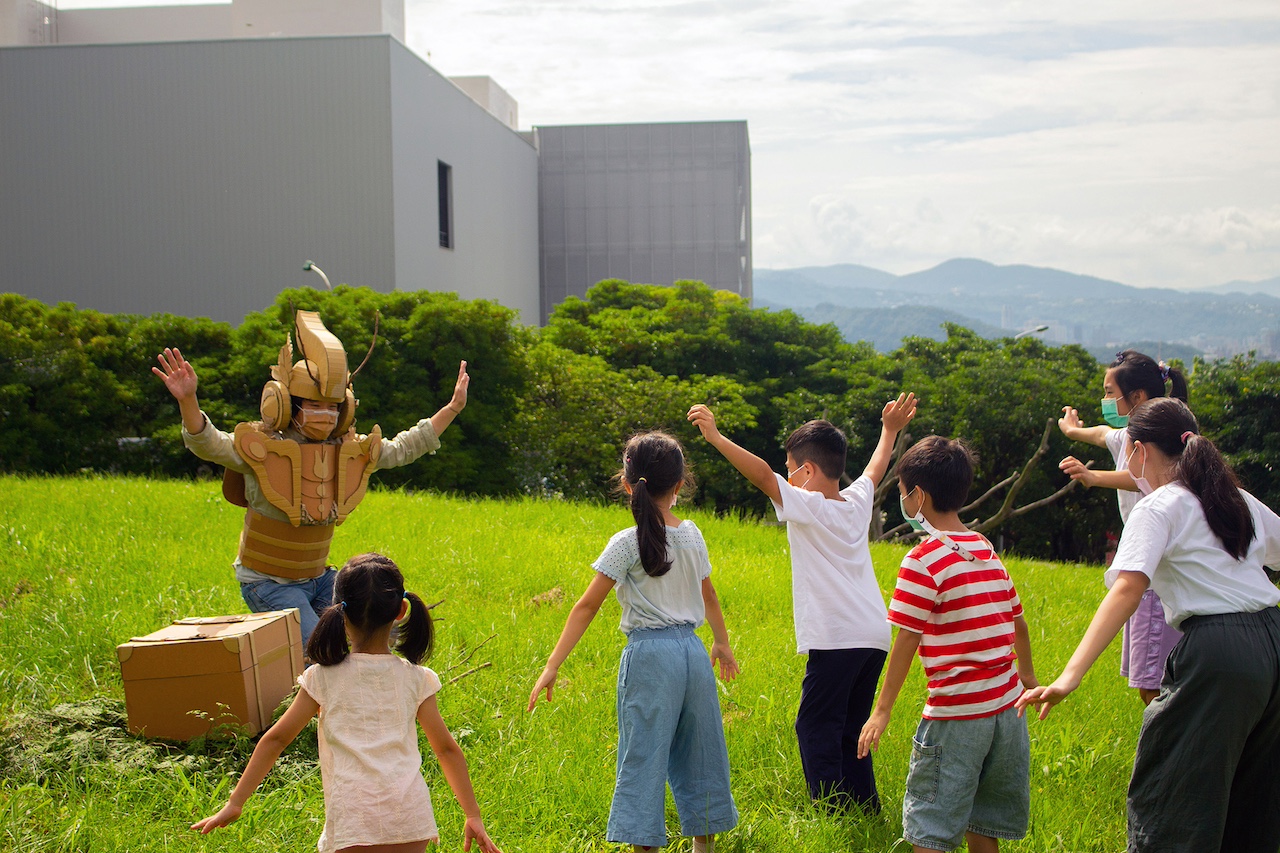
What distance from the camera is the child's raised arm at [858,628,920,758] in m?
3.43

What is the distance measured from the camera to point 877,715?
344 cm

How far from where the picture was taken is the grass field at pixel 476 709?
419 centimetres

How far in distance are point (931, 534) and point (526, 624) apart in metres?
3.75

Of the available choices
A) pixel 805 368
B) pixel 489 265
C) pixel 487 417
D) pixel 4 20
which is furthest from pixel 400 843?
pixel 4 20

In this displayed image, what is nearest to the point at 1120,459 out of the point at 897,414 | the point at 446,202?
the point at 897,414

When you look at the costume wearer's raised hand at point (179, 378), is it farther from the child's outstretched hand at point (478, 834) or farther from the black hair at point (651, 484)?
the child's outstretched hand at point (478, 834)

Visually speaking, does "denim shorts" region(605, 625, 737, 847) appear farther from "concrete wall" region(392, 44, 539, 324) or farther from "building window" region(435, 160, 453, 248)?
"building window" region(435, 160, 453, 248)

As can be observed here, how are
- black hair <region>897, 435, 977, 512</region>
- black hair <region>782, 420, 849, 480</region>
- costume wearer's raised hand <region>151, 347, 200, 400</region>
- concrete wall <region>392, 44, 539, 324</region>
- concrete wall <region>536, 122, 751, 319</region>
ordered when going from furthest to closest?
concrete wall <region>536, 122, 751, 319</region> < concrete wall <region>392, 44, 539, 324</region> < costume wearer's raised hand <region>151, 347, 200, 400</region> < black hair <region>782, 420, 849, 480</region> < black hair <region>897, 435, 977, 512</region>

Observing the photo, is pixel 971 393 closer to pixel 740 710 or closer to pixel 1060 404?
pixel 1060 404

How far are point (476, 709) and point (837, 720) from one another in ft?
6.94

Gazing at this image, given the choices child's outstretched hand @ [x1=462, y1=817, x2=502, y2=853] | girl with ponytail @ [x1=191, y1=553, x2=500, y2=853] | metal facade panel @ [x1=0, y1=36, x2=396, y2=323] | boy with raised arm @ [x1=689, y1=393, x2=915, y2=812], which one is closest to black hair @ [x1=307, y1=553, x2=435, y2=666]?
girl with ponytail @ [x1=191, y1=553, x2=500, y2=853]

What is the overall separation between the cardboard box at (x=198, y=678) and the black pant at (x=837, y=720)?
2.47 m

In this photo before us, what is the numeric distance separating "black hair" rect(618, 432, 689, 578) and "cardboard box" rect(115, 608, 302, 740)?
6.79 feet

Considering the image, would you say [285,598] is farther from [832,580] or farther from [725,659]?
[832,580]
